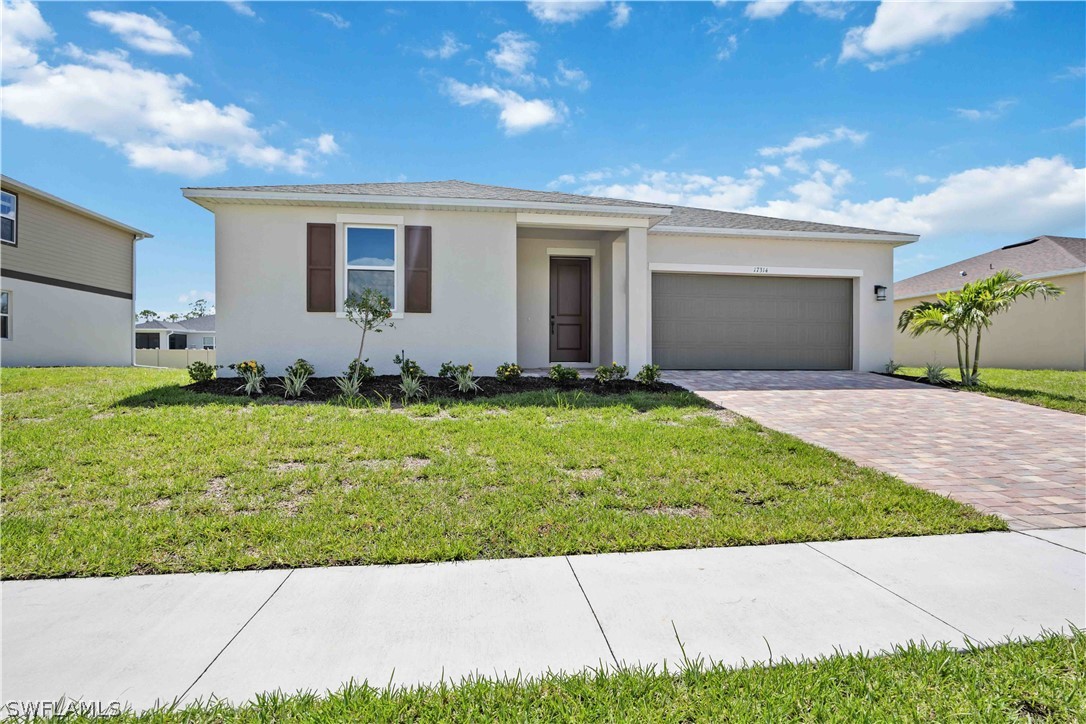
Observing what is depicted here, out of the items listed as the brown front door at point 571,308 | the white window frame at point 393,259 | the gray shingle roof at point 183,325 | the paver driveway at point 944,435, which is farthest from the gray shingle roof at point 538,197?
the gray shingle roof at point 183,325

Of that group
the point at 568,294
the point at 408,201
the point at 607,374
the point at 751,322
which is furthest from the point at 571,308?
the point at 408,201

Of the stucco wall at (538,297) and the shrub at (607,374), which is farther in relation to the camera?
the stucco wall at (538,297)

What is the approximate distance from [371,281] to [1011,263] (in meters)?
20.4

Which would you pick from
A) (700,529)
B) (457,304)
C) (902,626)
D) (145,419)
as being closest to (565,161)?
(457,304)

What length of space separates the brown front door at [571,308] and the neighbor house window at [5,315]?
1542 cm

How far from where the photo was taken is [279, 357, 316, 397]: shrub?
7562 mm

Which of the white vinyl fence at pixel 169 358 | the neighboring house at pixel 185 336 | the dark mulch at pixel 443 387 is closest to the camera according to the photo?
the dark mulch at pixel 443 387

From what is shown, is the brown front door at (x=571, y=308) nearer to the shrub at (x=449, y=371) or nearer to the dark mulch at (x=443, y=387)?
the dark mulch at (x=443, y=387)

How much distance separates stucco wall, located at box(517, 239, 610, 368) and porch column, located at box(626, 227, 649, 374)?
1536mm

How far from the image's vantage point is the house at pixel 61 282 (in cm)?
1412

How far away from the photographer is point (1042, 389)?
9.47m

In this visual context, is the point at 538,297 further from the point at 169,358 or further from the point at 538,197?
the point at 169,358

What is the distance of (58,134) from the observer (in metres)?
11.8

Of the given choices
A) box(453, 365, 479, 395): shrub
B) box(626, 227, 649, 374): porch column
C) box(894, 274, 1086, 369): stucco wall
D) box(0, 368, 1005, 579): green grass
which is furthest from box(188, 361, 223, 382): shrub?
box(894, 274, 1086, 369): stucco wall
